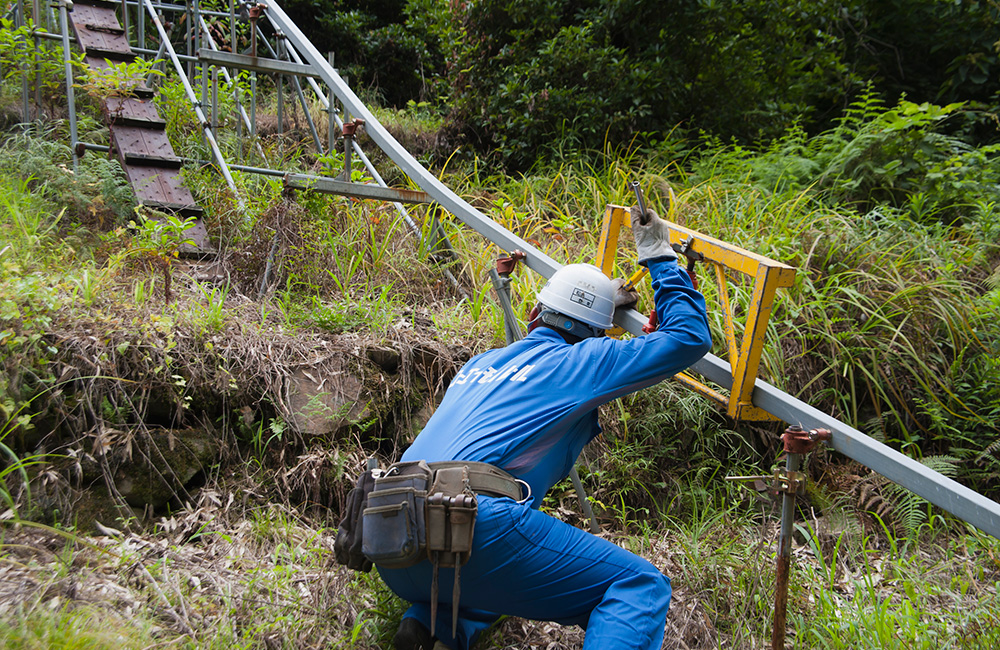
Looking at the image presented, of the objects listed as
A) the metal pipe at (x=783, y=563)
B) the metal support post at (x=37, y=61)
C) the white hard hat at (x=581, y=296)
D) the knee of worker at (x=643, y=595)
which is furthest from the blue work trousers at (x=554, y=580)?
the metal support post at (x=37, y=61)

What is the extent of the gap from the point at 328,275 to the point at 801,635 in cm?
323

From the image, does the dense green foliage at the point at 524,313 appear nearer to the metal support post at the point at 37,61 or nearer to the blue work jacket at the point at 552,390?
the metal support post at the point at 37,61

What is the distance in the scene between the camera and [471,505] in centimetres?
230

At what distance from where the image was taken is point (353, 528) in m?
2.56

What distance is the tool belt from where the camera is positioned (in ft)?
7.52

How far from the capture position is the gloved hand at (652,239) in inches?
109

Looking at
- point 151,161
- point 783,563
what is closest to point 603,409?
point 783,563

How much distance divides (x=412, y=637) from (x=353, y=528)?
0.45 meters

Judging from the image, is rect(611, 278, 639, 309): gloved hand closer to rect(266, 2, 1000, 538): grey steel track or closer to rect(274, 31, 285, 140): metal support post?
rect(266, 2, 1000, 538): grey steel track

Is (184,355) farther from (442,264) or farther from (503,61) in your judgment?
(503,61)

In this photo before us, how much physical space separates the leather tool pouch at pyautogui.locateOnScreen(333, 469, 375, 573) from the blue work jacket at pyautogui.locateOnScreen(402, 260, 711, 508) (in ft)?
0.59

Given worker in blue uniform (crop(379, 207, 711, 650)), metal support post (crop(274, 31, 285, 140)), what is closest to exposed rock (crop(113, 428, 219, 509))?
worker in blue uniform (crop(379, 207, 711, 650))

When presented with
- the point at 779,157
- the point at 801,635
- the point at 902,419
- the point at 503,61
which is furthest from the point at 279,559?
the point at 503,61

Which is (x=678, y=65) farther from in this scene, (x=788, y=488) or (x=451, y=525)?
(x=451, y=525)
